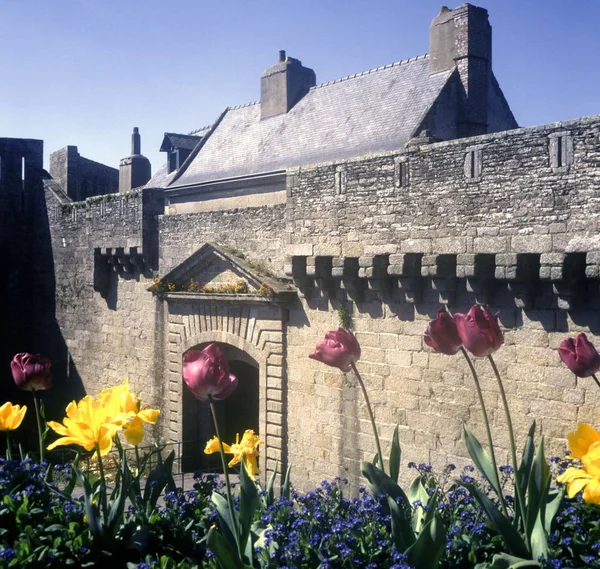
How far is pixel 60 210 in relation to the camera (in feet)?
51.2

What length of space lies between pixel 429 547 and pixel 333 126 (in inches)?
563

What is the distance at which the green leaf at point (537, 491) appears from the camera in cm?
394

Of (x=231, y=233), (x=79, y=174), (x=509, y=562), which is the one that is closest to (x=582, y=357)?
(x=509, y=562)

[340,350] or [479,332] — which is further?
[340,350]

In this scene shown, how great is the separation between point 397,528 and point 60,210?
13446 mm

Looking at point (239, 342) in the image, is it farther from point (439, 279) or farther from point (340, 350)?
point (340, 350)

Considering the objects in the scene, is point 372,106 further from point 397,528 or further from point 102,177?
point 397,528

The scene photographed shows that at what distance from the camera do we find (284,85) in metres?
18.9

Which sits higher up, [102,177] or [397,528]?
[102,177]

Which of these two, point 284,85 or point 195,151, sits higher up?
point 284,85

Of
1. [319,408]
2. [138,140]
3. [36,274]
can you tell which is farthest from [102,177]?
[319,408]

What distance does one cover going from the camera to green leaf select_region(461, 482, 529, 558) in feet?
12.8

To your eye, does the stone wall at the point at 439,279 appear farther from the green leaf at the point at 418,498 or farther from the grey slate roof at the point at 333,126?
the grey slate roof at the point at 333,126

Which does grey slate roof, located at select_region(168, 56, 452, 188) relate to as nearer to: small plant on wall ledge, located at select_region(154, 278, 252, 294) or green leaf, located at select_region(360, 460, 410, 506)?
small plant on wall ledge, located at select_region(154, 278, 252, 294)
